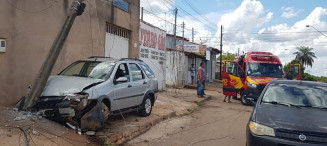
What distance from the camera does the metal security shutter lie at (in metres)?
13.2

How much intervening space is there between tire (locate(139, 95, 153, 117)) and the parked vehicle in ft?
20.3

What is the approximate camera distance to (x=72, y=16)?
715 centimetres

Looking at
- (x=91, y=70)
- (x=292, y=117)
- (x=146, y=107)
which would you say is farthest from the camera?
(x=146, y=107)

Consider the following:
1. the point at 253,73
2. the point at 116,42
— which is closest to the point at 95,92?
the point at 116,42

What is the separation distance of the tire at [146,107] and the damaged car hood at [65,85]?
2.30m

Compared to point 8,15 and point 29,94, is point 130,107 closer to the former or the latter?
point 29,94

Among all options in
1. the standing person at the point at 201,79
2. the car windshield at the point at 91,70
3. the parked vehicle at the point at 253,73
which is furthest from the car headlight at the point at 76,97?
the standing person at the point at 201,79

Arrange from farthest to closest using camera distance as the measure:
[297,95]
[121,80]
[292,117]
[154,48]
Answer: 1. [154,48]
2. [121,80]
3. [297,95]
4. [292,117]

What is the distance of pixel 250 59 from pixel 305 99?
31.2 feet

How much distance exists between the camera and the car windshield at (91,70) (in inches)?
302

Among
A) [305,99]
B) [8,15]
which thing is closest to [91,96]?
[8,15]

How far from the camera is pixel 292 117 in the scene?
521 cm

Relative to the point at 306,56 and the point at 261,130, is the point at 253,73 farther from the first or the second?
the point at 306,56

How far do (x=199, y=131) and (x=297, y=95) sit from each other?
306 centimetres
